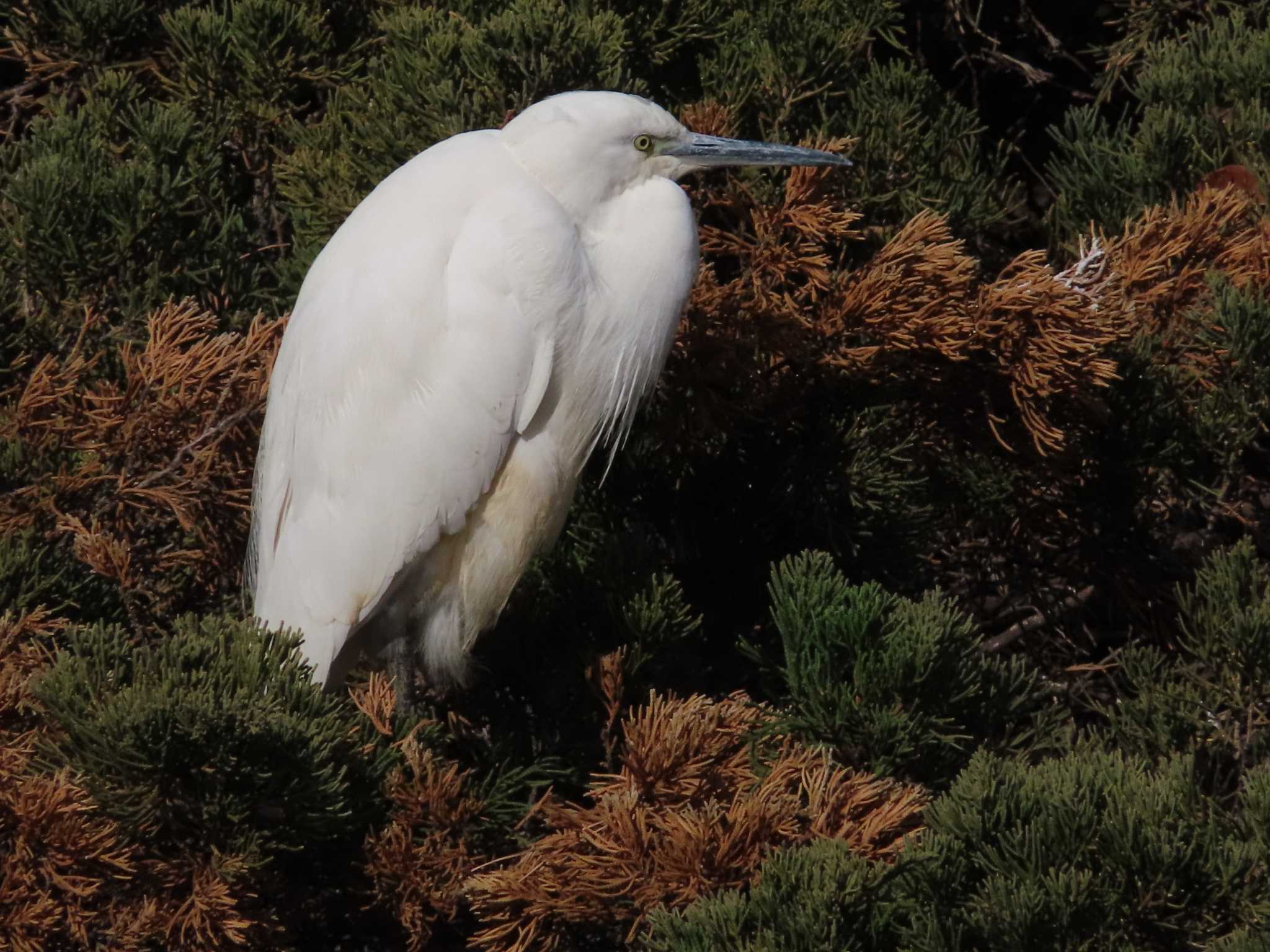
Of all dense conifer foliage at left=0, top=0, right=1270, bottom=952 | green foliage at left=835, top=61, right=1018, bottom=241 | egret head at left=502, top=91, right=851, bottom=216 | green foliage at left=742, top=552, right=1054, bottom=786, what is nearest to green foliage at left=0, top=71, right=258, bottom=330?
dense conifer foliage at left=0, top=0, right=1270, bottom=952

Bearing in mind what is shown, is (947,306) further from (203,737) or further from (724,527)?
(203,737)

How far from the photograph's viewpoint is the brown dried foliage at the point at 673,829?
1.55 metres

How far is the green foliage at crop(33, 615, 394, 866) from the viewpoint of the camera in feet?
4.63

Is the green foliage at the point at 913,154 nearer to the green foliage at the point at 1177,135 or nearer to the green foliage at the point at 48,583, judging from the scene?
the green foliage at the point at 1177,135

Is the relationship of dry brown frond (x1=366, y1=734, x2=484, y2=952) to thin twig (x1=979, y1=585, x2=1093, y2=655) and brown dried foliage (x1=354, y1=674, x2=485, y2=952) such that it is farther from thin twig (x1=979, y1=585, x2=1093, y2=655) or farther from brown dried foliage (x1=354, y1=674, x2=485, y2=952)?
thin twig (x1=979, y1=585, x2=1093, y2=655)

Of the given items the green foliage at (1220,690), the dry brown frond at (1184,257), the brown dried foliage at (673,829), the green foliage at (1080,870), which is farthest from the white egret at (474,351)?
the green foliage at (1080,870)

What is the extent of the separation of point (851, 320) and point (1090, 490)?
0.55m

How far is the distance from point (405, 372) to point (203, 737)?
0.91 metres

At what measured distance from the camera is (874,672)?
68.1 inches

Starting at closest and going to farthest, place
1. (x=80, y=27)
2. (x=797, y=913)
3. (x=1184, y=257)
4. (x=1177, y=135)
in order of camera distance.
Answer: (x=797, y=913), (x=1184, y=257), (x=1177, y=135), (x=80, y=27)

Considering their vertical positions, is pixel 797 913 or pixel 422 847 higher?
pixel 797 913

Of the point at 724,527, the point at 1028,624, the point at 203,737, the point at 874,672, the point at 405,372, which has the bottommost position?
the point at 1028,624

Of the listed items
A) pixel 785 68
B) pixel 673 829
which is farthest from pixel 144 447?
pixel 785 68

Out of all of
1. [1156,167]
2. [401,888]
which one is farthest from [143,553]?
[1156,167]
